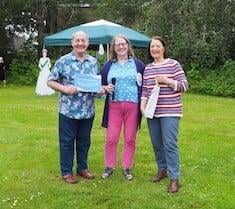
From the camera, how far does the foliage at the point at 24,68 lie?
84.2 feet

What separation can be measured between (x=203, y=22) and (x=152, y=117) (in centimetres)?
1543

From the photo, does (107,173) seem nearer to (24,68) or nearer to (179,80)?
(179,80)

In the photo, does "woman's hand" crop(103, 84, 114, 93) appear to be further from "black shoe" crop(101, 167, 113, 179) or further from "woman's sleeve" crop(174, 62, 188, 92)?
"black shoe" crop(101, 167, 113, 179)

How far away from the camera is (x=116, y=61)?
6.38 meters

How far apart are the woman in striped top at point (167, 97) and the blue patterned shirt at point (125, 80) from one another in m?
0.15

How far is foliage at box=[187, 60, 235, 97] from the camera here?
20203mm

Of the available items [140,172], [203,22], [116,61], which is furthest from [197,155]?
[203,22]

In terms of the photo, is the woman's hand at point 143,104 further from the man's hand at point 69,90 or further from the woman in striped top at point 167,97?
the man's hand at point 69,90

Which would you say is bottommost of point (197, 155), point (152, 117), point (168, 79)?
point (197, 155)

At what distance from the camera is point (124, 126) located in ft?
21.2

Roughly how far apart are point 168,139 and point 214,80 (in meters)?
15.3

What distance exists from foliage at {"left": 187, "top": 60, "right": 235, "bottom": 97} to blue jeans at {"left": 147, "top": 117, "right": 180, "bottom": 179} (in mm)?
14027

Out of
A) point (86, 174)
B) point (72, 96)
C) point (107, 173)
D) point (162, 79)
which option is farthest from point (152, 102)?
point (86, 174)

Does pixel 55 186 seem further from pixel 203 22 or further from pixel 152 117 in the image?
pixel 203 22
